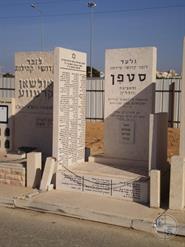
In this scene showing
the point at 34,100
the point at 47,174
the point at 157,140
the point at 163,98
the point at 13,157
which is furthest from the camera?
the point at 163,98

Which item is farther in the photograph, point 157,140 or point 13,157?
point 13,157

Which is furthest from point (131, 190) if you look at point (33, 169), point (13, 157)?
point (13, 157)

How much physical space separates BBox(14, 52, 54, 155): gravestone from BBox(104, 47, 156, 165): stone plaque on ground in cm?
161

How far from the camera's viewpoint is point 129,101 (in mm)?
10164

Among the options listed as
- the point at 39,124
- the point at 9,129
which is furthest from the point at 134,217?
the point at 9,129

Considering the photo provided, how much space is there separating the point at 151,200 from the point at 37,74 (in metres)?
5.14

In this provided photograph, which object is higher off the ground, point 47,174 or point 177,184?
point 177,184

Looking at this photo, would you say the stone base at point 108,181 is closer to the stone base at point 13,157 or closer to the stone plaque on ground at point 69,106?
the stone plaque on ground at point 69,106

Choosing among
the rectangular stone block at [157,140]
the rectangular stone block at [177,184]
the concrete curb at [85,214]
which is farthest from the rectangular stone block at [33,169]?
the rectangular stone block at [177,184]

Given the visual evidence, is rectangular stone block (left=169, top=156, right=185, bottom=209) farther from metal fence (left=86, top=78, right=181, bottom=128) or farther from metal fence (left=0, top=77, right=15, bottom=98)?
metal fence (left=0, top=77, right=15, bottom=98)

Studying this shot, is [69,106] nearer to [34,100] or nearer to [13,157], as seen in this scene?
[34,100]

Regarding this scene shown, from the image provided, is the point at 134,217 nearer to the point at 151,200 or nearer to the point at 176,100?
the point at 151,200

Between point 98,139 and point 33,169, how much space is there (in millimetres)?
10693

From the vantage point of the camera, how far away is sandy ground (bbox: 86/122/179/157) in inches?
658
